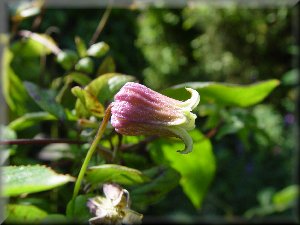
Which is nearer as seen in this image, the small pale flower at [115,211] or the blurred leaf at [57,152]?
the small pale flower at [115,211]

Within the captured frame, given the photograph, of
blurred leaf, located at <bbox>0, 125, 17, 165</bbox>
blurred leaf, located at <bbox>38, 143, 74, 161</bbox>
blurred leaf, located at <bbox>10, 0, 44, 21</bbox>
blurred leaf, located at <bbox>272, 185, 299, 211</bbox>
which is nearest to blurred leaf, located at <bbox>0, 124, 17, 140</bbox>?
blurred leaf, located at <bbox>0, 125, 17, 165</bbox>

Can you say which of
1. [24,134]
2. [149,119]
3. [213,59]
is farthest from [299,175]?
[149,119]

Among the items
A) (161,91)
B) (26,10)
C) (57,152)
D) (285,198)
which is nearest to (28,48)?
(26,10)

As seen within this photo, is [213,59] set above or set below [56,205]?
below

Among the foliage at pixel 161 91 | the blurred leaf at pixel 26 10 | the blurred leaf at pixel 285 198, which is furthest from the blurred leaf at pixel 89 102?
the blurred leaf at pixel 285 198

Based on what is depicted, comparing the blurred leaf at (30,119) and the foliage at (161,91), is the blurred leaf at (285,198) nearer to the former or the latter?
the foliage at (161,91)

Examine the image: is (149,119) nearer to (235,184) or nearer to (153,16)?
(235,184)

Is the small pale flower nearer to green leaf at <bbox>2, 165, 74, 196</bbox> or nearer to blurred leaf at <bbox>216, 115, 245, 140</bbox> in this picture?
green leaf at <bbox>2, 165, 74, 196</bbox>
